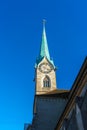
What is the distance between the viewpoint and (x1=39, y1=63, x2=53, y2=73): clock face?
167ft

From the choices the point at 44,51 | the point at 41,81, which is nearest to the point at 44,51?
the point at 44,51

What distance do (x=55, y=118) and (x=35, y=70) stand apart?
18.2 meters

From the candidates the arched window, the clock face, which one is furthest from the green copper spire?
the arched window

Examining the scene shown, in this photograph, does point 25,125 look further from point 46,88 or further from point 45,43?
point 45,43

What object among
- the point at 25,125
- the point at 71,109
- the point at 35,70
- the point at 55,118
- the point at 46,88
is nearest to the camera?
the point at 71,109

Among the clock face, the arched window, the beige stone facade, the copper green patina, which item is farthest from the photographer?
the copper green patina

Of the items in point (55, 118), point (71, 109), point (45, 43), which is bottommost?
point (71, 109)

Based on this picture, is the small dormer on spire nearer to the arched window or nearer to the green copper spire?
the green copper spire

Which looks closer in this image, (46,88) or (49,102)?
(49,102)

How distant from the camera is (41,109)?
3522cm

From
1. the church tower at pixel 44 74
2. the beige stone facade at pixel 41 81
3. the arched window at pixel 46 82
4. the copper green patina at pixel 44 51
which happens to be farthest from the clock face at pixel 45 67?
the arched window at pixel 46 82

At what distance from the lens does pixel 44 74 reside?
164ft

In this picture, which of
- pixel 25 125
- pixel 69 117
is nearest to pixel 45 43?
pixel 25 125

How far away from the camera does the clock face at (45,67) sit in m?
50.8
